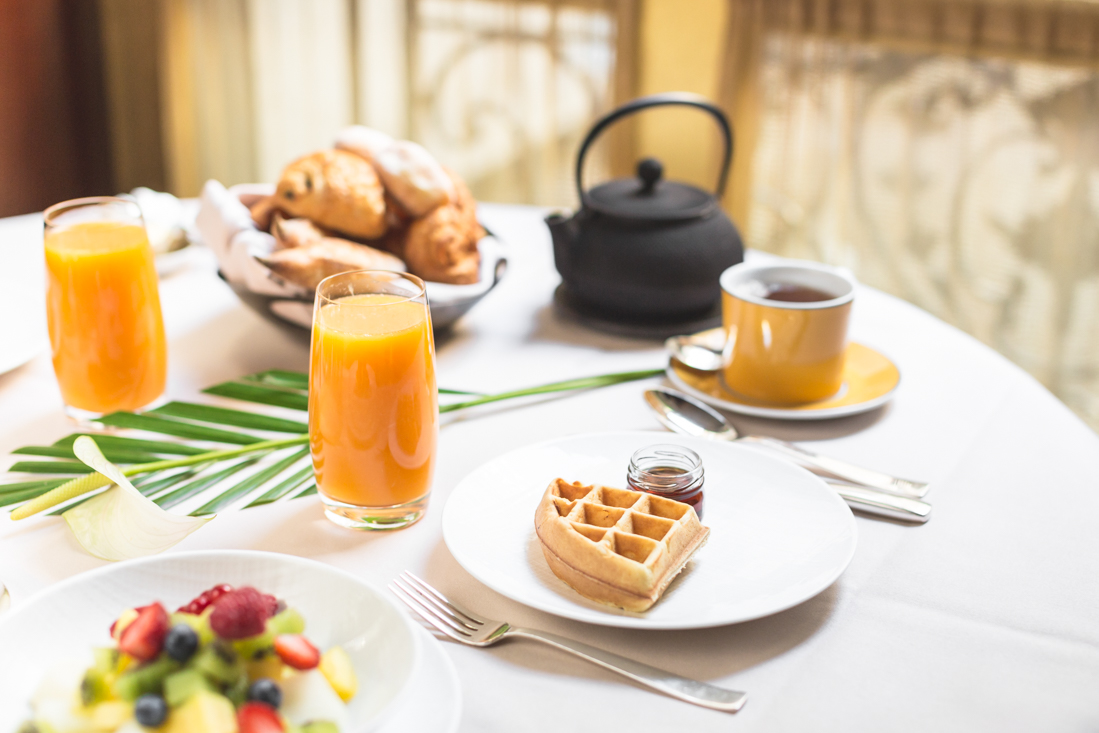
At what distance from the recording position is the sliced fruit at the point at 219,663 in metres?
0.53

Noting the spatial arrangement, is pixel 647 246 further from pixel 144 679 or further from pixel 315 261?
pixel 144 679

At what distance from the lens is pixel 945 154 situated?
2211 millimetres

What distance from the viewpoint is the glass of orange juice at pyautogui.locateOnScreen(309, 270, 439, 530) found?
80 cm

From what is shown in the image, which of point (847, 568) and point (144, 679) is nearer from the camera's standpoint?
point (144, 679)

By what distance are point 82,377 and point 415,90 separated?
210 cm

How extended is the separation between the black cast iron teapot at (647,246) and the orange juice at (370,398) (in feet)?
1.42

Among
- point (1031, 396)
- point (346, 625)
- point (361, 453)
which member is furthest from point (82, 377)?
point (1031, 396)

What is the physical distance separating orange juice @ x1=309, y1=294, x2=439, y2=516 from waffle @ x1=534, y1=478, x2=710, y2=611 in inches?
5.4

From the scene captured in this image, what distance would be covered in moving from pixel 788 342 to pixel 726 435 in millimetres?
135

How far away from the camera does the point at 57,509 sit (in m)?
0.83

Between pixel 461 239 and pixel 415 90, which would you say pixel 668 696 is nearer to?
pixel 461 239

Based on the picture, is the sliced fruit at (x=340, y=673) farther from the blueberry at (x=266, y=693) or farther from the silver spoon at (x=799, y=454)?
the silver spoon at (x=799, y=454)

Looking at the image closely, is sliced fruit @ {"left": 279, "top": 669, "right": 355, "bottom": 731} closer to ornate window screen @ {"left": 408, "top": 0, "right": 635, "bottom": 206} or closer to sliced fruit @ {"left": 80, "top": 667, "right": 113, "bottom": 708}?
sliced fruit @ {"left": 80, "top": 667, "right": 113, "bottom": 708}

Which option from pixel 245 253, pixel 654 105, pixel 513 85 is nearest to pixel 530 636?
pixel 245 253
